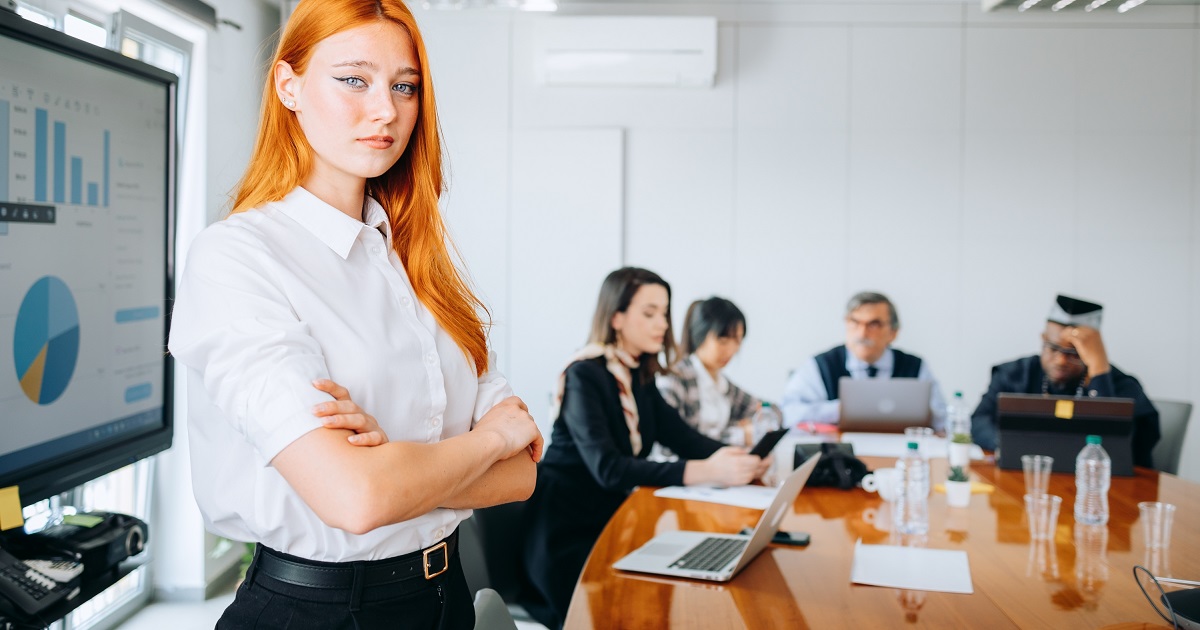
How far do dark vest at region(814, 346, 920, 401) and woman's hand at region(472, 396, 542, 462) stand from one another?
3577 mm

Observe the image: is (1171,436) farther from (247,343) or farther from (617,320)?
(247,343)

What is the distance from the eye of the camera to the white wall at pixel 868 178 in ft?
18.3

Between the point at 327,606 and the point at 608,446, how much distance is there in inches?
67.5

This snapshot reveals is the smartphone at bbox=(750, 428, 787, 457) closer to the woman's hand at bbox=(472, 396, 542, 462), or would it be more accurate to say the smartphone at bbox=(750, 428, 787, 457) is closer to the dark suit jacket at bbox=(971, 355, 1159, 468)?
the dark suit jacket at bbox=(971, 355, 1159, 468)

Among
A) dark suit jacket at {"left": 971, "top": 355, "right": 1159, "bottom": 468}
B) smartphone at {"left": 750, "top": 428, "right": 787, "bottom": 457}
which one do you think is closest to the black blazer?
smartphone at {"left": 750, "top": 428, "right": 787, "bottom": 457}

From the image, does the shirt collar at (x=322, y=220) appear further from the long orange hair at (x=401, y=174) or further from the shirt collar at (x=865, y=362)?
the shirt collar at (x=865, y=362)

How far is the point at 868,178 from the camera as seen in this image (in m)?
5.61

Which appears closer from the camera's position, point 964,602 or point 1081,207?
point 964,602

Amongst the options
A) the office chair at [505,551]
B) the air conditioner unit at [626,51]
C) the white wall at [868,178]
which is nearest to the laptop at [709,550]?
the office chair at [505,551]

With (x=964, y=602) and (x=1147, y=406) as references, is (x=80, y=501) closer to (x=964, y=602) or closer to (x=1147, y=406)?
(x=964, y=602)

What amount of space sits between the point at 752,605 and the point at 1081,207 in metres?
4.66

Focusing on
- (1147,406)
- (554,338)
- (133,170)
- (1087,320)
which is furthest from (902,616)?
(554,338)

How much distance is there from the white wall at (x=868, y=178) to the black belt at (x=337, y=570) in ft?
13.9

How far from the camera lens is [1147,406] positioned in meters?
3.66
